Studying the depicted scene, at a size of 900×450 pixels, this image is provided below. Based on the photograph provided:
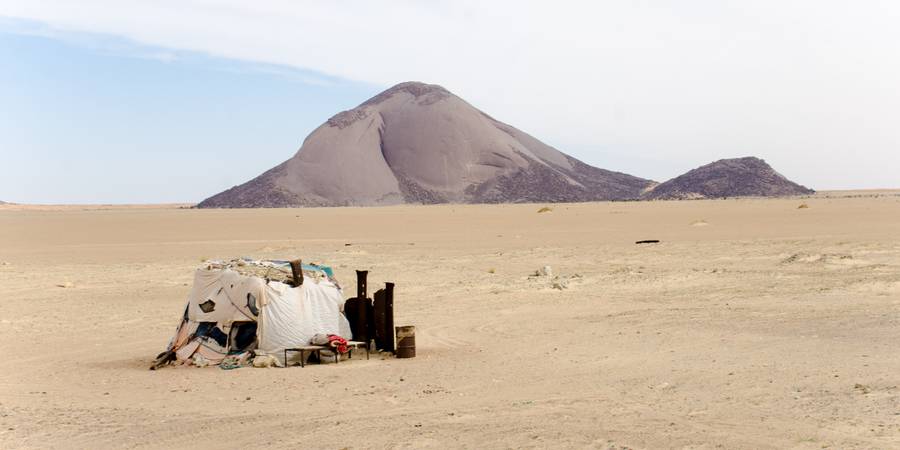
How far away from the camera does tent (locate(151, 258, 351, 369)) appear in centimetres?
1427

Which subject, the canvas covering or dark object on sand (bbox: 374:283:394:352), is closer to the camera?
the canvas covering

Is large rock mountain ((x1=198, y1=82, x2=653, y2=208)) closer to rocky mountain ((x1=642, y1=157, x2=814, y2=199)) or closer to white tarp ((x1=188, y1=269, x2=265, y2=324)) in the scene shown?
rocky mountain ((x1=642, y1=157, x2=814, y2=199))

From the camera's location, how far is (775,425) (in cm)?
921

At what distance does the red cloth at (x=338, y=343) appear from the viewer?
14375 mm

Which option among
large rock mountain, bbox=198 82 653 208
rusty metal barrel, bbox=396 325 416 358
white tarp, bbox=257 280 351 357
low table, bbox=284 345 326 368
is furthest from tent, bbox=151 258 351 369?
large rock mountain, bbox=198 82 653 208

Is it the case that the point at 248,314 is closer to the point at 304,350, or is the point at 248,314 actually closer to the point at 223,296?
the point at 223,296

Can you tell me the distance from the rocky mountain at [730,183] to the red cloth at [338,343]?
10261cm

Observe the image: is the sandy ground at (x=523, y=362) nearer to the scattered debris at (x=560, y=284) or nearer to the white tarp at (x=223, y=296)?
the scattered debris at (x=560, y=284)

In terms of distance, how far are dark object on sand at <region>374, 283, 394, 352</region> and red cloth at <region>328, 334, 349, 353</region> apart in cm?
80

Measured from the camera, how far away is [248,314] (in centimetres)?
1438

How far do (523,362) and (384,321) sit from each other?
2.62 m

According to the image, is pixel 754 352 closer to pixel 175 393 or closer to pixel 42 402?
pixel 175 393

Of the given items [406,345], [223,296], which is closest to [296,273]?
[223,296]

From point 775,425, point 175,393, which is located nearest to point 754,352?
point 775,425
